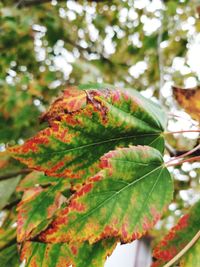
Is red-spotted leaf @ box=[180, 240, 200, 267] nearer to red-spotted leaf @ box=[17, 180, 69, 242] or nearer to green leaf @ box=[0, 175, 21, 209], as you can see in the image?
red-spotted leaf @ box=[17, 180, 69, 242]

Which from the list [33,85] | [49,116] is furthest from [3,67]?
[49,116]

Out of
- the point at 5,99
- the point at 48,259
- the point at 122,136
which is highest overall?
the point at 122,136

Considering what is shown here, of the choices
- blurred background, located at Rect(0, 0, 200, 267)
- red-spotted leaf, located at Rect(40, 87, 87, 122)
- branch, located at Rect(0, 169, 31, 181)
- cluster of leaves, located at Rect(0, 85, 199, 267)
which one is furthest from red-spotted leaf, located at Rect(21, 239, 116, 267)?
blurred background, located at Rect(0, 0, 200, 267)

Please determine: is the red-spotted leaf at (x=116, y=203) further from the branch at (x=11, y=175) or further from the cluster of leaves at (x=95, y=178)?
the branch at (x=11, y=175)

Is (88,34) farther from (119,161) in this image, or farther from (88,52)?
(119,161)

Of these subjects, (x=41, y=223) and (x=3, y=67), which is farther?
(x=3, y=67)
